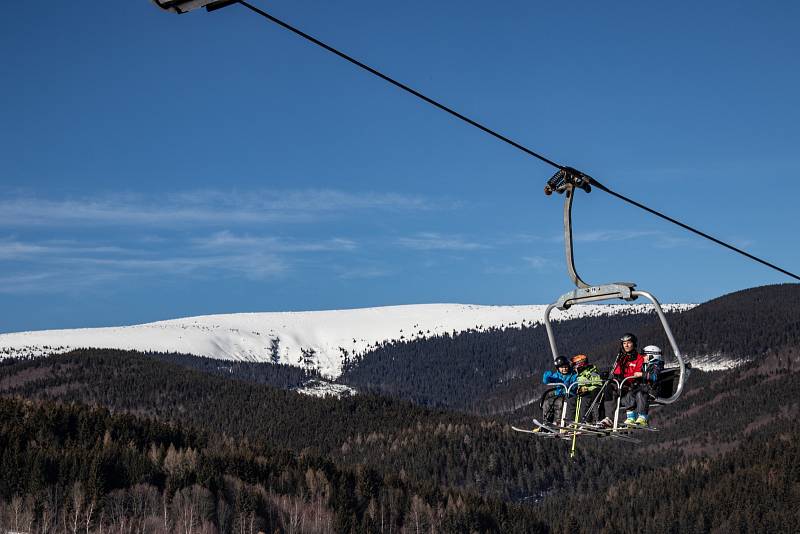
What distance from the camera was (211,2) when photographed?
11117 millimetres

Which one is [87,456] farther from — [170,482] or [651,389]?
[651,389]

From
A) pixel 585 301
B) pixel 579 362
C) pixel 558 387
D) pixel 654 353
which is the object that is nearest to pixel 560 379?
pixel 558 387

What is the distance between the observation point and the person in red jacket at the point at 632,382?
81.5ft

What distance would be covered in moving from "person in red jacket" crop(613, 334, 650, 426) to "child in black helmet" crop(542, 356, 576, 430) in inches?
47.4

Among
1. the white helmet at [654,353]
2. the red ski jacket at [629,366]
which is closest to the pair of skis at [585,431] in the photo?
the red ski jacket at [629,366]

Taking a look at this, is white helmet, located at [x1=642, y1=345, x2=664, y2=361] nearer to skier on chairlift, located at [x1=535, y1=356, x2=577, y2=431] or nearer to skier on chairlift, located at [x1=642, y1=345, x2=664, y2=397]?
skier on chairlift, located at [x1=642, y1=345, x2=664, y2=397]

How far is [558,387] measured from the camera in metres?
26.5

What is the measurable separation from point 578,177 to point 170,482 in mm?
183484

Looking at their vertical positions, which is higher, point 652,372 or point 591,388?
point 652,372

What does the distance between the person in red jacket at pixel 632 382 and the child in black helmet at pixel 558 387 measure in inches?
47.4

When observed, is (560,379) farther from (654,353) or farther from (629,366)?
(654,353)

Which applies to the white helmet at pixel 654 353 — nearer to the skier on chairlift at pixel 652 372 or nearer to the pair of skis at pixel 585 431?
the skier on chairlift at pixel 652 372

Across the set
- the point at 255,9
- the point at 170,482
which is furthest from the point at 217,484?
the point at 255,9

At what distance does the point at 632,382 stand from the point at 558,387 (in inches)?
78.2
